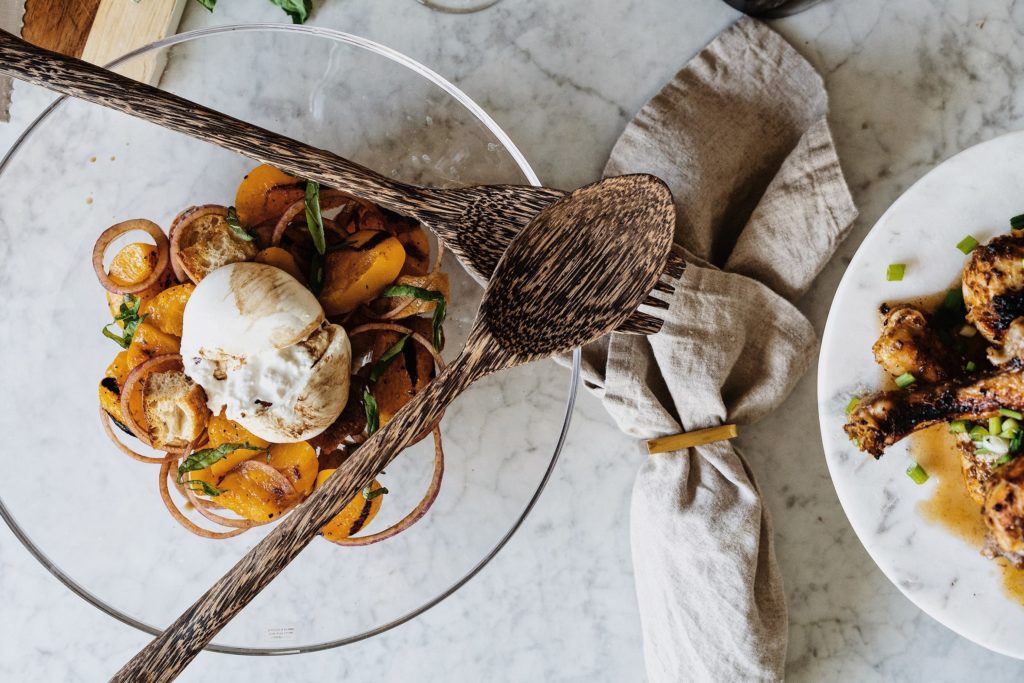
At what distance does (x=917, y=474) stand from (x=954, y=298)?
9.8 inches

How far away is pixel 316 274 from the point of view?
1.08 meters

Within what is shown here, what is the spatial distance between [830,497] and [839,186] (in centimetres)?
49

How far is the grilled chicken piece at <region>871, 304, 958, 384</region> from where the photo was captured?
1.07 meters

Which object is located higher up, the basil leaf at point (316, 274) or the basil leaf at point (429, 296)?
the basil leaf at point (429, 296)

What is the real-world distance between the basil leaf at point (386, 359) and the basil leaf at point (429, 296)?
0.04m

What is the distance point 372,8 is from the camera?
1.29 m

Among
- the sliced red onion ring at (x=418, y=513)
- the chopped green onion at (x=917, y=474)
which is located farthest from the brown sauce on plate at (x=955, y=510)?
the sliced red onion ring at (x=418, y=513)

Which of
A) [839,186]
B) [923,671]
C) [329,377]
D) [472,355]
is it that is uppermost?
[839,186]

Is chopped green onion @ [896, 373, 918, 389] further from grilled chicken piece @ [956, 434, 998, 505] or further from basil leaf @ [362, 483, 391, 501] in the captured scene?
basil leaf @ [362, 483, 391, 501]

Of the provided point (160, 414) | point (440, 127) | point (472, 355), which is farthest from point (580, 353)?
point (160, 414)

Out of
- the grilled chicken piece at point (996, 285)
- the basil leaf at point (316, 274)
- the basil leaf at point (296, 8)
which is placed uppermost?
the grilled chicken piece at point (996, 285)

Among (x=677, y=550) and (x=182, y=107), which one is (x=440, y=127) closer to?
(x=182, y=107)

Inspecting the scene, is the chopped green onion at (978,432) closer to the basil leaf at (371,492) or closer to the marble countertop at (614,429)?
the marble countertop at (614,429)

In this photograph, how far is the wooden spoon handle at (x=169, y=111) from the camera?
835 mm
